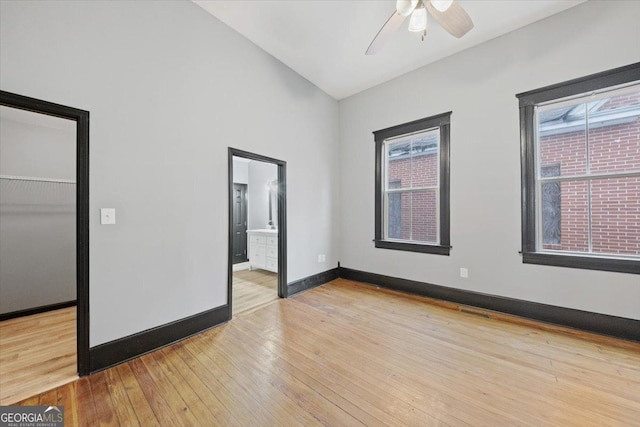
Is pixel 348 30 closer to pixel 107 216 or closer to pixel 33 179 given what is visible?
pixel 107 216

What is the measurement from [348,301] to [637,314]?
286 cm

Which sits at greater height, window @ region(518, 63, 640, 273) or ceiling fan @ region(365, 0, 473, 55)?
ceiling fan @ region(365, 0, 473, 55)

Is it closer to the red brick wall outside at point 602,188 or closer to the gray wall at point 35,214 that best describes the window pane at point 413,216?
the red brick wall outside at point 602,188

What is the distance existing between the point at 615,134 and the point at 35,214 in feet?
22.9

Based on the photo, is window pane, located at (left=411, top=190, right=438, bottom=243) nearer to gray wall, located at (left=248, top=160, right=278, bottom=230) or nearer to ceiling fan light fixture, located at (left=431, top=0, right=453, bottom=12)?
ceiling fan light fixture, located at (left=431, top=0, right=453, bottom=12)

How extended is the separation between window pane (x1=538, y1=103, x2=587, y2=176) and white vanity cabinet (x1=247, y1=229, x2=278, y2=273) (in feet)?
13.7

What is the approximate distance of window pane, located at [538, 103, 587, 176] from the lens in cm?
263

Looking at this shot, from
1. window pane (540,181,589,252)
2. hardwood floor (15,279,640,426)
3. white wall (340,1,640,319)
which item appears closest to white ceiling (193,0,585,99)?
white wall (340,1,640,319)

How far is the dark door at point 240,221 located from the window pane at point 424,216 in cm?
430

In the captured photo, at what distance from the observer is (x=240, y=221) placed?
6324 millimetres

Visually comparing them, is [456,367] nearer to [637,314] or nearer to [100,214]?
[637,314]

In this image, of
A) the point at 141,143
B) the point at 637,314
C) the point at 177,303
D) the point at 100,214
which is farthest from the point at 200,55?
the point at 637,314

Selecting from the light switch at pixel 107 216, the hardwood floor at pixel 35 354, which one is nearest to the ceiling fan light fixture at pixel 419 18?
the light switch at pixel 107 216

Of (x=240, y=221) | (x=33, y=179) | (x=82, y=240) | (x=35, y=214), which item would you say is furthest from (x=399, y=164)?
(x=35, y=214)
